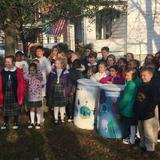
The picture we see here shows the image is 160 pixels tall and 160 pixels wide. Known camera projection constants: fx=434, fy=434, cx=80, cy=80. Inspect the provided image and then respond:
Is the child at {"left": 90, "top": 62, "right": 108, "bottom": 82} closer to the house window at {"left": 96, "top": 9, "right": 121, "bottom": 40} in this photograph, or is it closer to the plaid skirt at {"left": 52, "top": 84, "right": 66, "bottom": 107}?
the plaid skirt at {"left": 52, "top": 84, "right": 66, "bottom": 107}

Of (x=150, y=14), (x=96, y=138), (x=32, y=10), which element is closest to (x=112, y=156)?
(x=96, y=138)

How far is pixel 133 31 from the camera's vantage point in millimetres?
24219

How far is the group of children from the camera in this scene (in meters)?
7.41

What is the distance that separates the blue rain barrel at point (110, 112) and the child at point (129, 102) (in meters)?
0.20

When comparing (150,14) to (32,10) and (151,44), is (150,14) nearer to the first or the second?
(151,44)

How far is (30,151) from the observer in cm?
770

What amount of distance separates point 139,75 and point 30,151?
2458mm

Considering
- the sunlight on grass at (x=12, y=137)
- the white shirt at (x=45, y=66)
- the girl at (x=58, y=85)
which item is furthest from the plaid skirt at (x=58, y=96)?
the sunlight on grass at (x=12, y=137)

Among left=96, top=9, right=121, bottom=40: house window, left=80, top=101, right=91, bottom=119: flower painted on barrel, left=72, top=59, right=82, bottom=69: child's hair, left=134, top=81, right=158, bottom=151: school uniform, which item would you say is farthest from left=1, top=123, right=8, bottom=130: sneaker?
left=96, top=9, right=121, bottom=40: house window

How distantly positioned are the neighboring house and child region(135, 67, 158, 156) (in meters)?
16.4

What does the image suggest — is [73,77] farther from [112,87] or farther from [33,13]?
[33,13]

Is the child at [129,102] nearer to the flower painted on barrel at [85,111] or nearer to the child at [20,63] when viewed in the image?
the flower painted on barrel at [85,111]

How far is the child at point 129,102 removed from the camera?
7.73 m

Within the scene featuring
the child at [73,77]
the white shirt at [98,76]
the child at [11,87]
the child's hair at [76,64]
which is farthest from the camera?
the child's hair at [76,64]
